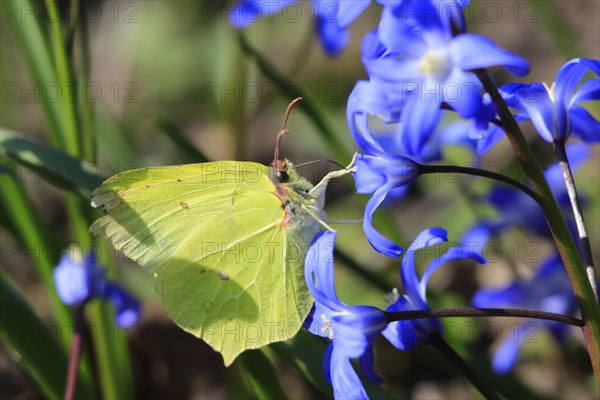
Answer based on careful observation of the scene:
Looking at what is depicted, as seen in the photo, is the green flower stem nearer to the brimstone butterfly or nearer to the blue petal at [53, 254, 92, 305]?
the brimstone butterfly

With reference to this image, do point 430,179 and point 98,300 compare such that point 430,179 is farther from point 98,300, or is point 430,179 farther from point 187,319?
point 187,319

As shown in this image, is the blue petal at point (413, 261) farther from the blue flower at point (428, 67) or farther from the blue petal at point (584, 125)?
the blue petal at point (584, 125)

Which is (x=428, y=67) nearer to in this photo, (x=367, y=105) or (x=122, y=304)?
(x=367, y=105)

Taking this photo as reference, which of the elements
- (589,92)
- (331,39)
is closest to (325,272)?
(589,92)

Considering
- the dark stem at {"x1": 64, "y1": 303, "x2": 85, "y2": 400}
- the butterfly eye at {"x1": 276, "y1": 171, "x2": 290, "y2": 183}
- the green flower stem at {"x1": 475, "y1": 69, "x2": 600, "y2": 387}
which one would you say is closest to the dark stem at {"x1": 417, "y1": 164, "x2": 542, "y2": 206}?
the green flower stem at {"x1": 475, "y1": 69, "x2": 600, "y2": 387}

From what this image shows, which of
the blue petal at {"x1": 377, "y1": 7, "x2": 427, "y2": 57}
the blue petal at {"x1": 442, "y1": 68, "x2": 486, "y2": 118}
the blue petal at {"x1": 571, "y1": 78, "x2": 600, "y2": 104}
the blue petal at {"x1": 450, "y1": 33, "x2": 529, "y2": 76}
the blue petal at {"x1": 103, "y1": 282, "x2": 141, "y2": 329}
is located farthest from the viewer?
the blue petal at {"x1": 103, "y1": 282, "x2": 141, "y2": 329}

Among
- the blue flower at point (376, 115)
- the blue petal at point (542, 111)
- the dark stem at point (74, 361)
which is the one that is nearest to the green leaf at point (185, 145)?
the dark stem at point (74, 361)

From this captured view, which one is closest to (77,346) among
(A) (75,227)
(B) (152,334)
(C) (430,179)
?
(A) (75,227)
